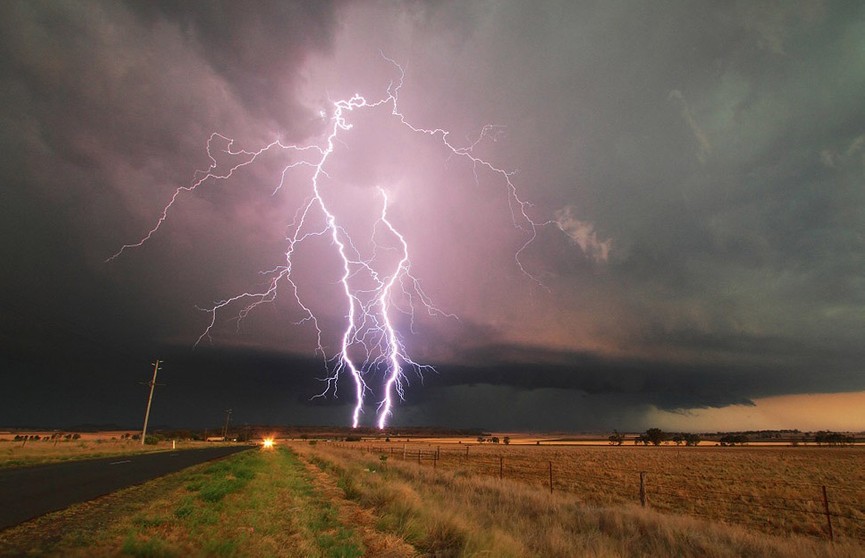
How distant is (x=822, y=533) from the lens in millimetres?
12078

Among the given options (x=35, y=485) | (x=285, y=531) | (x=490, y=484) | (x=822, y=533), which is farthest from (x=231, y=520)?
(x=822, y=533)

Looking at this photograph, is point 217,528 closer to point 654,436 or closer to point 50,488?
point 50,488

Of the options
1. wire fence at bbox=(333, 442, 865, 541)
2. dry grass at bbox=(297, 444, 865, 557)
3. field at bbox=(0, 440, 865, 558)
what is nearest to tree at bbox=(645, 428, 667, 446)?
wire fence at bbox=(333, 442, 865, 541)

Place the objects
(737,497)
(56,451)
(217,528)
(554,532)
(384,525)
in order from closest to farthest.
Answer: (217,528)
(554,532)
(384,525)
(737,497)
(56,451)

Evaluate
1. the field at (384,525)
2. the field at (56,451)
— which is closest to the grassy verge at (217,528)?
the field at (384,525)

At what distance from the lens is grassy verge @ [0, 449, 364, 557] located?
5.62m

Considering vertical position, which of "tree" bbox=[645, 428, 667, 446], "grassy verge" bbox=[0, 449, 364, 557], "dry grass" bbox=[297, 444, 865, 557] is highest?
"grassy verge" bbox=[0, 449, 364, 557]

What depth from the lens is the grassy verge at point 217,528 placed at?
562 cm

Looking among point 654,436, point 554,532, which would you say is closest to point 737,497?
point 554,532

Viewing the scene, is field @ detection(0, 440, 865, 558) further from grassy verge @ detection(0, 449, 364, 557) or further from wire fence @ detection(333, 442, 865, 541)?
wire fence @ detection(333, 442, 865, 541)

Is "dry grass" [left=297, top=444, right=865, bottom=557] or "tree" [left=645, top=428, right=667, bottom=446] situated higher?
"dry grass" [left=297, top=444, right=865, bottom=557]

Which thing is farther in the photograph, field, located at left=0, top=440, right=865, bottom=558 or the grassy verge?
field, located at left=0, top=440, right=865, bottom=558

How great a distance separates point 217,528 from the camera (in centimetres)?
770

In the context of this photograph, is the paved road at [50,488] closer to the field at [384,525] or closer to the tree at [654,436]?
the field at [384,525]
